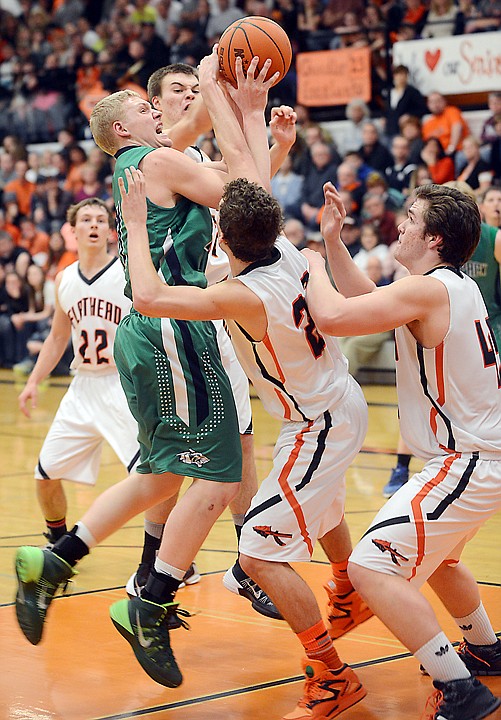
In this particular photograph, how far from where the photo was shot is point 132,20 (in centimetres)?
1748

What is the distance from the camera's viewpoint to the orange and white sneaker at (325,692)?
3.57m

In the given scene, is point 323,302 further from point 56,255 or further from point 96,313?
point 56,255

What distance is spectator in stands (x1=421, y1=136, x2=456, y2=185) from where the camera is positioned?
1242 centimetres

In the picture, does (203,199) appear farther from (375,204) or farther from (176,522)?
(375,204)

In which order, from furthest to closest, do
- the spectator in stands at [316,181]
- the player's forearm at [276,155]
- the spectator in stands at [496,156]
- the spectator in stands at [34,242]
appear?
1. the spectator in stands at [34,242]
2. the spectator in stands at [316,181]
3. the spectator in stands at [496,156]
4. the player's forearm at [276,155]

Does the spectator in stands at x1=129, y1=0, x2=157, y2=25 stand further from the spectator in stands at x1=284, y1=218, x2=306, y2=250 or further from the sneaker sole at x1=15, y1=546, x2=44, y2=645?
the sneaker sole at x1=15, y1=546, x2=44, y2=645

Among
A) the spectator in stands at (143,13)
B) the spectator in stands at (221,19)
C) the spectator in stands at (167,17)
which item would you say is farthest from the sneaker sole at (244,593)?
the spectator in stands at (143,13)

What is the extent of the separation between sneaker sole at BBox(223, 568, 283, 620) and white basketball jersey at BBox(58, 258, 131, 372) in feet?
5.75

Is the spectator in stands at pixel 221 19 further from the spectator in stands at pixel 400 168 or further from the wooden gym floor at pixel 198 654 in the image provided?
Result: the wooden gym floor at pixel 198 654

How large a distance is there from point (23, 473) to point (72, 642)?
3.92 m

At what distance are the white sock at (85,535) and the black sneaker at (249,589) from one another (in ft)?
2.05

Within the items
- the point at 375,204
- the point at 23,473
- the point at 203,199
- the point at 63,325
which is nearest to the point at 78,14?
the point at 375,204

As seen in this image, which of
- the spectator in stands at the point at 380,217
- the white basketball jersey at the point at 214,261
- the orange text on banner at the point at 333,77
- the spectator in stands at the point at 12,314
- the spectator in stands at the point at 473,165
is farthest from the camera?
the spectator in stands at the point at 12,314

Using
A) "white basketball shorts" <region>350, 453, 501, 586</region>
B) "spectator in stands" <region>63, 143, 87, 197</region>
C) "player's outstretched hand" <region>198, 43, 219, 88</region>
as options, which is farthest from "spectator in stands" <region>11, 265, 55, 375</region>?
"white basketball shorts" <region>350, 453, 501, 586</region>
